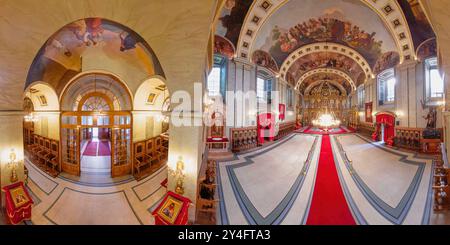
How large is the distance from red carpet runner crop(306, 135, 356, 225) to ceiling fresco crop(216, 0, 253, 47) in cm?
799

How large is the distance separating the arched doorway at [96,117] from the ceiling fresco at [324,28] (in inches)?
332

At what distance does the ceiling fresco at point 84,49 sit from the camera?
4355 millimetres

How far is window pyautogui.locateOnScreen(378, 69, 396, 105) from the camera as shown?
529 inches

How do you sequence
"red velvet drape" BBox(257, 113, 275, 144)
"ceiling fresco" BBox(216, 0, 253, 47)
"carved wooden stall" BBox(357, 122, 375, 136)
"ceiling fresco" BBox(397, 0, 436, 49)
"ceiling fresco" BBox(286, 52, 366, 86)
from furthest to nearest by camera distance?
"carved wooden stall" BBox(357, 122, 375, 136)
"ceiling fresco" BBox(286, 52, 366, 86)
"red velvet drape" BBox(257, 113, 275, 144)
"ceiling fresco" BBox(216, 0, 253, 47)
"ceiling fresco" BBox(397, 0, 436, 49)

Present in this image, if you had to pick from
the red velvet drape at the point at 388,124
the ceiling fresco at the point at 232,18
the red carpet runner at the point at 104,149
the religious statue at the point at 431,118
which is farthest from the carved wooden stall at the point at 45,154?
the red velvet drape at the point at 388,124

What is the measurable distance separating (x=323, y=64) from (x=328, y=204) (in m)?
17.6

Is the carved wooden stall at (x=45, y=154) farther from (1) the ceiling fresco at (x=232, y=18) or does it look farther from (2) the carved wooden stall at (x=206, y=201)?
(1) the ceiling fresco at (x=232, y=18)

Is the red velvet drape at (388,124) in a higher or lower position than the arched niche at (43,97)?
lower

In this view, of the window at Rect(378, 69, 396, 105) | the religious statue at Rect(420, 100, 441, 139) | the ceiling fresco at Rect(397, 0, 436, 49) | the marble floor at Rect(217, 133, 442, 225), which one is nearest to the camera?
the marble floor at Rect(217, 133, 442, 225)

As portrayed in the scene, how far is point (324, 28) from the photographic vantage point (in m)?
11.9

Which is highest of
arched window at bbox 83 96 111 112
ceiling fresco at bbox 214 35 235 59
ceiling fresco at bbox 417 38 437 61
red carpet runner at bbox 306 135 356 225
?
ceiling fresco at bbox 214 35 235 59

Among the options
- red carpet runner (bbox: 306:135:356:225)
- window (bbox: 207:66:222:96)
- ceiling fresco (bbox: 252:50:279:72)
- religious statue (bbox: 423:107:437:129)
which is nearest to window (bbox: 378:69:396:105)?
religious statue (bbox: 423:107:437:129)

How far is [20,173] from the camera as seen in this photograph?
4594mm

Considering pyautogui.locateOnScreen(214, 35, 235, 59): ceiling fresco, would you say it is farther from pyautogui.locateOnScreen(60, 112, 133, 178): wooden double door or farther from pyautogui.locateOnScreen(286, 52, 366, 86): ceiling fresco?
pyautogui.locateOnScreen(286, 52, 366, 86): ceiling fresco
